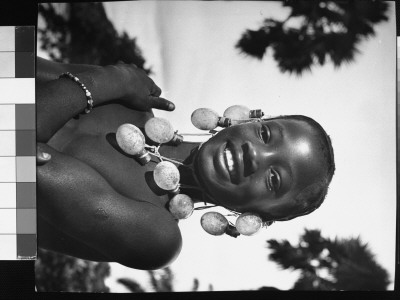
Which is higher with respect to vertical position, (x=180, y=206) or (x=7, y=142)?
(x=7, y=142)

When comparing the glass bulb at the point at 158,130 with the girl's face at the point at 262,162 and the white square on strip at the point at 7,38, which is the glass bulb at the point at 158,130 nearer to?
the girl's face at the point at 262,162

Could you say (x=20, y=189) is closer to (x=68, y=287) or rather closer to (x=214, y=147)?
(x=68, y=287)

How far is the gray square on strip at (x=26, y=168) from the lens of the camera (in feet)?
3.60

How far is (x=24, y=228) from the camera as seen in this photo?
1.12m

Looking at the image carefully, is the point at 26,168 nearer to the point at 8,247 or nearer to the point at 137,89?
the point at 8,247

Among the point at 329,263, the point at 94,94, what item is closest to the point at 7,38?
the point at 94,94

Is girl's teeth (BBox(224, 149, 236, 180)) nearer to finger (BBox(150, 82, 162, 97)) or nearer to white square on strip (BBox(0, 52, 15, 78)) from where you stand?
finger (BBox(150, 82, 162, 97))

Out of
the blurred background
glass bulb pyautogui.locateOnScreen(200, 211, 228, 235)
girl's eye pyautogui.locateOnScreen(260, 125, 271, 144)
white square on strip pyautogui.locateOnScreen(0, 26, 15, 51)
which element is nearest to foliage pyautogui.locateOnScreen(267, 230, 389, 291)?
the blurred background

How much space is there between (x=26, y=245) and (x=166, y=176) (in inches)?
13.9

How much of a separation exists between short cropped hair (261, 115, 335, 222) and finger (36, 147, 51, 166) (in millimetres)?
444

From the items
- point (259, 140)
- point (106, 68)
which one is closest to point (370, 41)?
point (259, 140)

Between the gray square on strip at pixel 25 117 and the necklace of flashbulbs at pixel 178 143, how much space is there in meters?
0.20

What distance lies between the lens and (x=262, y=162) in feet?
3.34

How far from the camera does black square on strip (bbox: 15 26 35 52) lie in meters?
1.12
